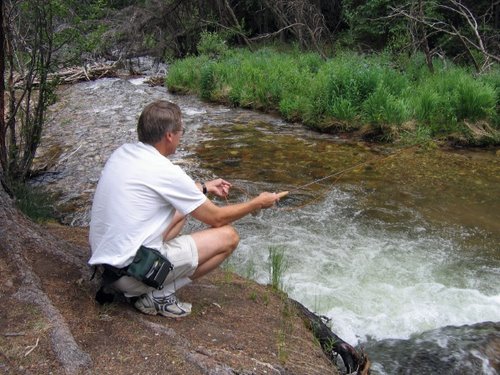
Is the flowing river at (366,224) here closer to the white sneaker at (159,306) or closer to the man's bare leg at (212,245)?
the man's bare leg at (212,245)

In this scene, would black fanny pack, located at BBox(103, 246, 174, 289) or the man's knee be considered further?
the man's knee

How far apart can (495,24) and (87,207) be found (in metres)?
14.7

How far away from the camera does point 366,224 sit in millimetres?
6207

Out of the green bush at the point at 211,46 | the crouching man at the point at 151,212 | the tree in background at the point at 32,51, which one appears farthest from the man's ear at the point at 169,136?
the green bush at the point at 211,46

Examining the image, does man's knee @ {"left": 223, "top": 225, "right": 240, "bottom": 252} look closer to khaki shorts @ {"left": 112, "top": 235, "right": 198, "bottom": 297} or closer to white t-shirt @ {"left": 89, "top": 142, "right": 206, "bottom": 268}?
khaki shorts @ {"left": 112, "top": 235, "right": 198, "bottom": 297}

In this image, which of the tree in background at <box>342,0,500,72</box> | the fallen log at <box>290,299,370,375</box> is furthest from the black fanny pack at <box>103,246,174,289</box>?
the tree in background at <box>342,0,500,72</box>

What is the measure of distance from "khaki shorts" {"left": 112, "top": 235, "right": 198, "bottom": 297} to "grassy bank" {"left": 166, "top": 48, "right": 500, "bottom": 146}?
6.84 meters

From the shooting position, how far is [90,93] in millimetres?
15125

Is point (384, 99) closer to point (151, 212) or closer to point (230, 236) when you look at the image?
point (230, 236)

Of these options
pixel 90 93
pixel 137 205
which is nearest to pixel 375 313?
pixel 137 205

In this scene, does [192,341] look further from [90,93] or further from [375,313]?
[90,93]

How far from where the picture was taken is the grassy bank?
378 inches

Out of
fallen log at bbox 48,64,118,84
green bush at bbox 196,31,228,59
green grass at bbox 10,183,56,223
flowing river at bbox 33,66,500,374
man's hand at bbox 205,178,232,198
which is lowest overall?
fallen log at bbox 48,64,118,84

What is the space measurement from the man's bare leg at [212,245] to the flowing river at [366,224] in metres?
1.28
